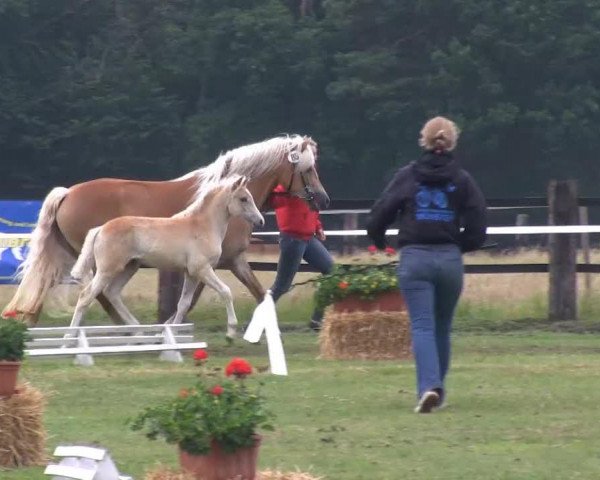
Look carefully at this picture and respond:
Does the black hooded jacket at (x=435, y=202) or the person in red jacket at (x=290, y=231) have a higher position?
the black hooded jacket at (x=435, y=202)

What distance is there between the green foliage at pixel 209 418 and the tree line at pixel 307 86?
40.0 meters

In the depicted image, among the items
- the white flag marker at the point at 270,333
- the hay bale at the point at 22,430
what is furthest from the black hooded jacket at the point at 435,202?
the hay bale at the point at 22,430

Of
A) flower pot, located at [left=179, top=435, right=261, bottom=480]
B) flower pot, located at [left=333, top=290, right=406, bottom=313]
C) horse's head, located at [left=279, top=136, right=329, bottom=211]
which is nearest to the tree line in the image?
horse's head, located at [left=279, top=136, right=329, bottom=211]

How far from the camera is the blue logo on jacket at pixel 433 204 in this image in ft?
29.6

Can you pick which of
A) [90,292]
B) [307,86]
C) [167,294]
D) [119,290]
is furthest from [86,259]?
[307,86]

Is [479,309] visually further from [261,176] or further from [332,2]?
[332,2]

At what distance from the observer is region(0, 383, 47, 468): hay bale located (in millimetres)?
7176

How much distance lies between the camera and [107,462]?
20.8 feet

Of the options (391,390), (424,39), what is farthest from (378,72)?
(391,390)

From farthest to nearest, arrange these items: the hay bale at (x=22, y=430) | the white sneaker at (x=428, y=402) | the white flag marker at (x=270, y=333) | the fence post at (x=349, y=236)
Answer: the fence post at (x=349, y=236) < the white flag marker at (x=270, y=333) < the white sneaker at (x=428, y=402) < the hay bale at (x=22, y=430)

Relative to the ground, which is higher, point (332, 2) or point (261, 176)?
point (332, 2)

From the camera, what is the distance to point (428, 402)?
9.02 m

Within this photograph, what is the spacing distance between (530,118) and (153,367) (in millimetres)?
35525

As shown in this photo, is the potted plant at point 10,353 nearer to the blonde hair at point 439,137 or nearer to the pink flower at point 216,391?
the pink flower at point 216,391
